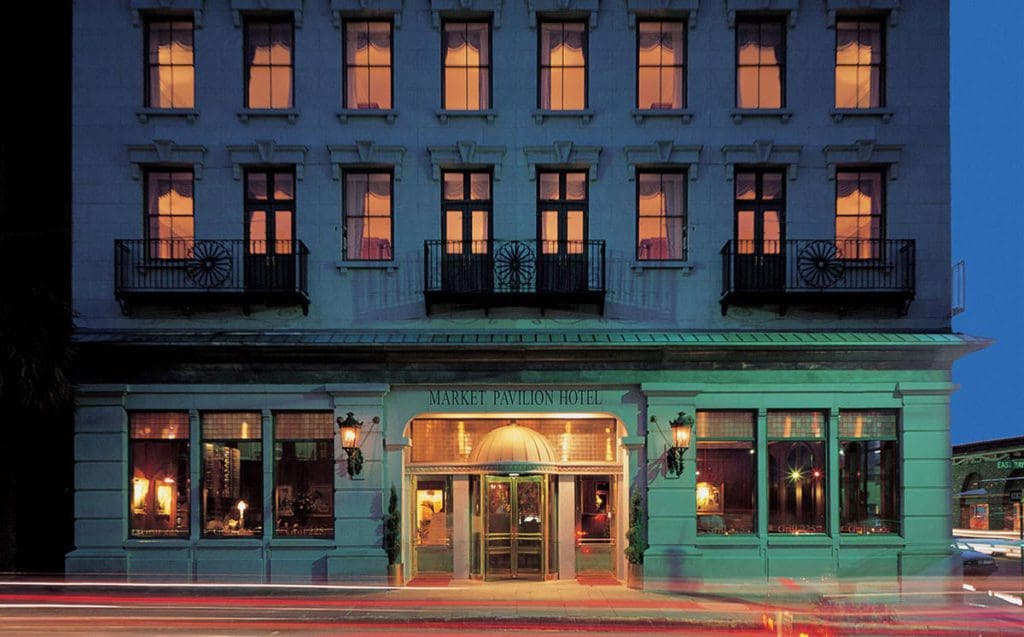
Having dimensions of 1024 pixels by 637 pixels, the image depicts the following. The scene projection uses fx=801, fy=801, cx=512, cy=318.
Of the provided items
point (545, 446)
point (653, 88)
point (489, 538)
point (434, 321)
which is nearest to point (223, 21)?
point (434, 321)

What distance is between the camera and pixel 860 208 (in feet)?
55.0

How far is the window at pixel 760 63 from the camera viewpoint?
16828mm

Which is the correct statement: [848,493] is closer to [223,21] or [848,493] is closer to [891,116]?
[891,116]

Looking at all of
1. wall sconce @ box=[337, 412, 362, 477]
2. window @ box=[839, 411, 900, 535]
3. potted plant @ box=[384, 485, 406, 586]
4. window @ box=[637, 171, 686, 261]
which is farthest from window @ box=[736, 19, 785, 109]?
potted plant @ box=[384, 485, 406, 586]

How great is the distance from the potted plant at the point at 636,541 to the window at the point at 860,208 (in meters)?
6.77

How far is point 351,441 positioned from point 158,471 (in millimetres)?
4299

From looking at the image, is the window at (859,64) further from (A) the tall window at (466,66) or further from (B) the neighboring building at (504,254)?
(A) the tall window at (466,66)

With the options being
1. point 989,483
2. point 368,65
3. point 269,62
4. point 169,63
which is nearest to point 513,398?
point 368,65

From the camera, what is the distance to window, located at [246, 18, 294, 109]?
55.3ft

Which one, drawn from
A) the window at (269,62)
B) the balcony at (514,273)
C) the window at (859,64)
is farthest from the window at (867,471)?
the window at (269,62)

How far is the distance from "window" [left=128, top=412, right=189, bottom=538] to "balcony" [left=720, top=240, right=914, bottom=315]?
38.1 ft

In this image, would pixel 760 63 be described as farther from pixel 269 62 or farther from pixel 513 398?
pixel 269 62

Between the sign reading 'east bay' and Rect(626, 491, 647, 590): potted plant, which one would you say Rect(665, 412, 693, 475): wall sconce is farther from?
the sign reading 'east bay'

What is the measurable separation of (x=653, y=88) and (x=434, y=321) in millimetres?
6727
